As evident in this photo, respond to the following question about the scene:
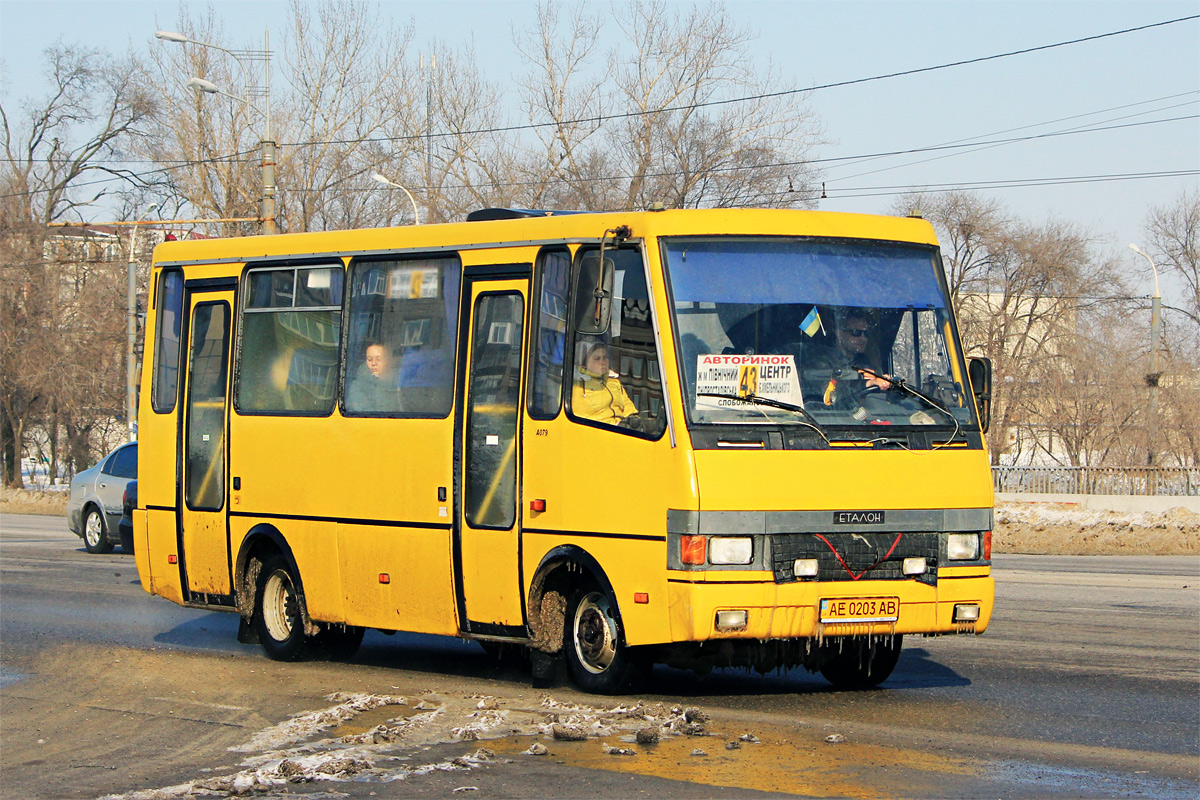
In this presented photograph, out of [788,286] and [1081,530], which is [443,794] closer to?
[788,286]

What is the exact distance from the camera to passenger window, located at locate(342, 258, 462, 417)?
33.6 feet

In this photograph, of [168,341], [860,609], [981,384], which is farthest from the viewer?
[168,341]

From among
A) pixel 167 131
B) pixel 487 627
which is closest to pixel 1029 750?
pixel 487 627

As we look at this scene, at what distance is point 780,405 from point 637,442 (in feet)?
2.84

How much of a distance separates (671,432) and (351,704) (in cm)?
261

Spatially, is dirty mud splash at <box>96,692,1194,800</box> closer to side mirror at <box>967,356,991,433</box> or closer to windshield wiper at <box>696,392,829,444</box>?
windshield wiper at <box>696,392,829,444</box>

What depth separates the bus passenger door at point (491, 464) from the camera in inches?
380

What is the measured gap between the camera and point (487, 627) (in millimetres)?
9859

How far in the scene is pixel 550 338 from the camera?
9.52m

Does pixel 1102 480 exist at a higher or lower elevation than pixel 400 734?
higher

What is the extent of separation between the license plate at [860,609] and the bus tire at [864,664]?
0.79m

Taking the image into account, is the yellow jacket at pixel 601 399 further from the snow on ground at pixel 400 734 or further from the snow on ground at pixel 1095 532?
the snow on ground at pixel 1095 532

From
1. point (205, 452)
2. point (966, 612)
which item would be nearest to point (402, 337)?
point (205, 452)

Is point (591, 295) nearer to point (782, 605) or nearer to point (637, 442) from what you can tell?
point (637, 442)
